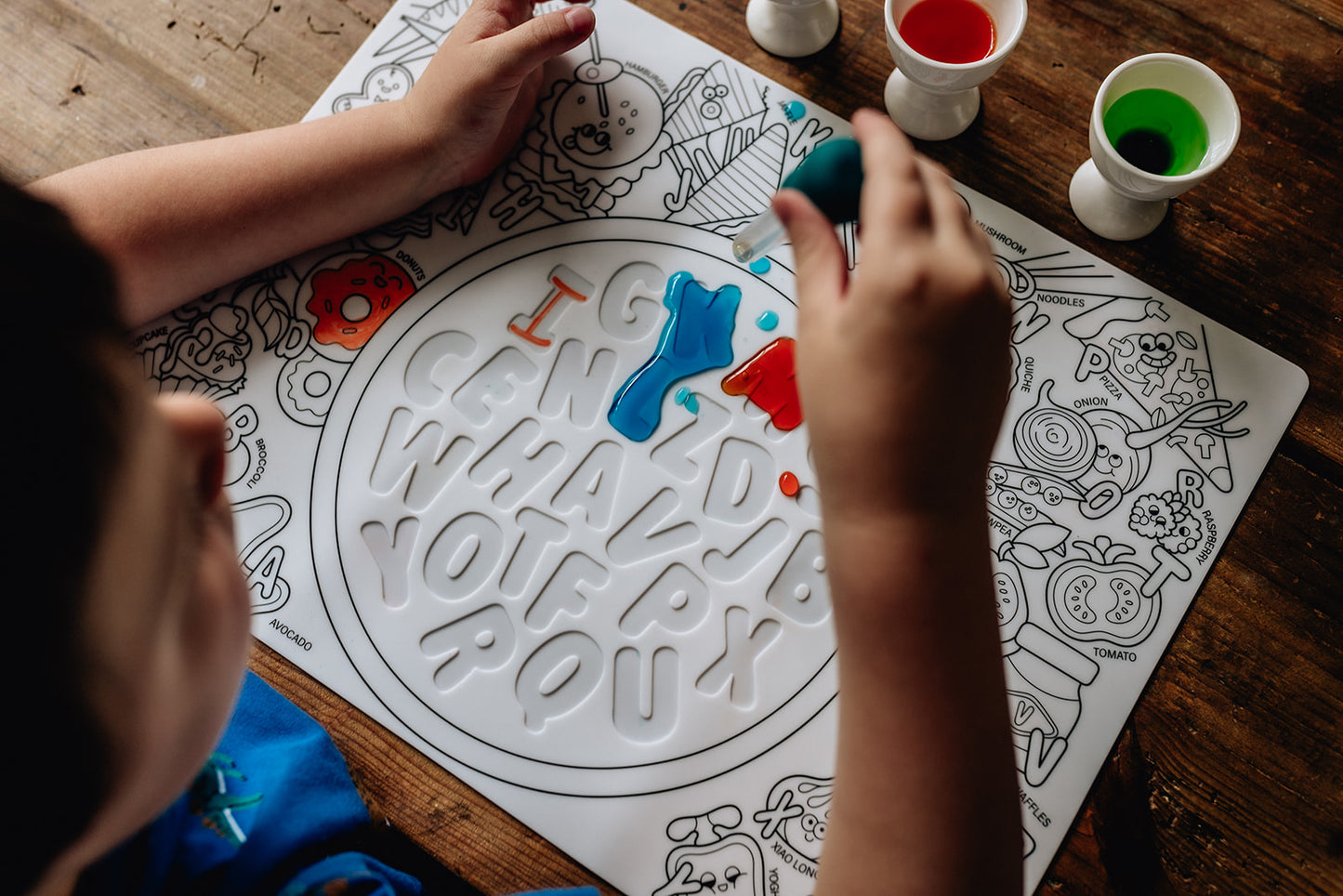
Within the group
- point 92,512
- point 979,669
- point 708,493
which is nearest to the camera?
point 92,512

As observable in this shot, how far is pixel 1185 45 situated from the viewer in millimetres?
526

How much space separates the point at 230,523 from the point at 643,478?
0.23 m

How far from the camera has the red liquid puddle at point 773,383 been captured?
0.50 metres

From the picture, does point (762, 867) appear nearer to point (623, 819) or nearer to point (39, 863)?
point (623, 819)

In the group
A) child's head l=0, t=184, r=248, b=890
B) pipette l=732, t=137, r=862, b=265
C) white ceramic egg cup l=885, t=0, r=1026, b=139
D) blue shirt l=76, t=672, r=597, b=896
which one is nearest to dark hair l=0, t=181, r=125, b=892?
child's head l=0, t=184, r=248, b=890

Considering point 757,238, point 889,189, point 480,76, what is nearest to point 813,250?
point 889,189

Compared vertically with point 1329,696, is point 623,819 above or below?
below

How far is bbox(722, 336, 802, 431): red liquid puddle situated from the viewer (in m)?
0.50

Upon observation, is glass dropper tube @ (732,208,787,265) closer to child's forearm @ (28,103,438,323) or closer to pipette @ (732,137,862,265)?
pipette @ (732,137,862,265)

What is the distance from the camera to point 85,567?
0.23 meters

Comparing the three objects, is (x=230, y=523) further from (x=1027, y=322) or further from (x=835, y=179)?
(x=1027, y=322)

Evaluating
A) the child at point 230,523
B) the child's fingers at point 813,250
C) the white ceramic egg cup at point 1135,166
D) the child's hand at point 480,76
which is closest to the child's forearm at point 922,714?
the child at point 230,523

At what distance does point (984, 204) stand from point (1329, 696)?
335mm

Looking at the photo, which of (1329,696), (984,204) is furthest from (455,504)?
(1329,696)
